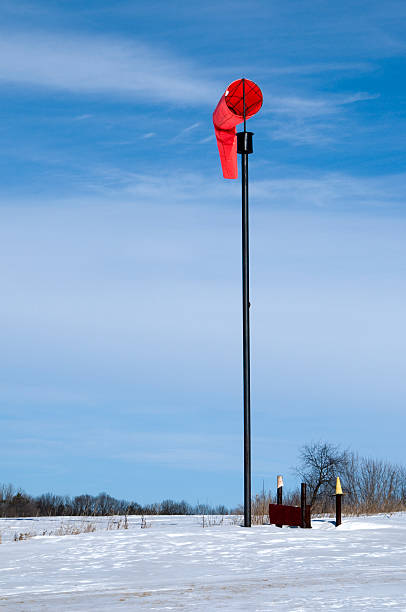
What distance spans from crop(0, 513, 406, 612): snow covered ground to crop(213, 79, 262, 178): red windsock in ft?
23.3

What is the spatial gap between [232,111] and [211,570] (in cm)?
868

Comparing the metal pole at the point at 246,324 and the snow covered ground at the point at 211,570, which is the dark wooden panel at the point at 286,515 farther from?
the metal pole at the point at 246,324

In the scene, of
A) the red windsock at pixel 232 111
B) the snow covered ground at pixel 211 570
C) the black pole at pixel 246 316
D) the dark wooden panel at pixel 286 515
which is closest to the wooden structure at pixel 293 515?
the dark wooden panel at pixel 286 515

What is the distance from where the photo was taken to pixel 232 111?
1464 cm

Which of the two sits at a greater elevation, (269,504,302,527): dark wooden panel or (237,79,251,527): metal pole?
(237,79,251,527): metal pole

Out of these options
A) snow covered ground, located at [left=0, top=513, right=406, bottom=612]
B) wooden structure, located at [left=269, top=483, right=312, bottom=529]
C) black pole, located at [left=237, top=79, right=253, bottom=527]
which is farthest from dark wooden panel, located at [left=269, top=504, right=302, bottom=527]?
black pole, located at [left=237, top=79, right=253, bottom=527]

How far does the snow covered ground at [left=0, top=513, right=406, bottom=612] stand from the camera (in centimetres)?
707

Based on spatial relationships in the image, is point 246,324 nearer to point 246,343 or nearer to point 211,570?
point 246,343

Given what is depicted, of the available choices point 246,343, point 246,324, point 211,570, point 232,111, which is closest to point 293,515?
point 246,343

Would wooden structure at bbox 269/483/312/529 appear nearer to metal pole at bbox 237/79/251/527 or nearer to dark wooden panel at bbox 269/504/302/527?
dark wooden panel at bbox 269/504/302/527

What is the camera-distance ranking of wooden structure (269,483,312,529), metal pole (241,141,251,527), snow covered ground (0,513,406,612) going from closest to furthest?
1. snow covered ground (0,513,406,612)
2. wooden structure (269,483,312,529)
3. metal pole (241,141,251,527)

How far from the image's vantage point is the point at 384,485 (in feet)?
93.4

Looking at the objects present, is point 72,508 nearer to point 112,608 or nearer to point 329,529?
point 329,529

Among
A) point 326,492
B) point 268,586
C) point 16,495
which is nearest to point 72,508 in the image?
point 16,495
